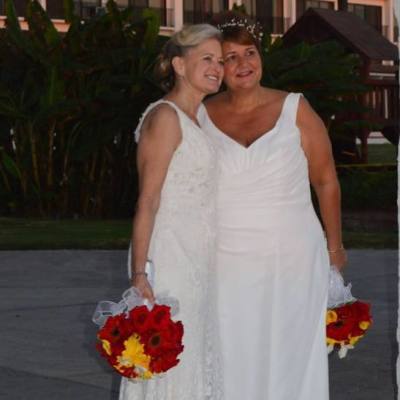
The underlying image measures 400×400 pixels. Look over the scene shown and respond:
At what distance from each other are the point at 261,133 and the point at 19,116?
560 inches

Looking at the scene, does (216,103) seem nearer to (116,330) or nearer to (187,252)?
(187,252)

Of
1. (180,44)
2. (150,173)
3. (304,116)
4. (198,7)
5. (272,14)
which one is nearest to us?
(150,173)

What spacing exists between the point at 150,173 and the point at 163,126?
191mm

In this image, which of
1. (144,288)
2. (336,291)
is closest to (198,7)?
(336,291)

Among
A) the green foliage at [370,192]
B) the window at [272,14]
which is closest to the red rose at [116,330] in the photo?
the green foliage at [370,192]

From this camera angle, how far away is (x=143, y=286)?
16.6ft

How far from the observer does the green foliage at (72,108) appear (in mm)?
19094

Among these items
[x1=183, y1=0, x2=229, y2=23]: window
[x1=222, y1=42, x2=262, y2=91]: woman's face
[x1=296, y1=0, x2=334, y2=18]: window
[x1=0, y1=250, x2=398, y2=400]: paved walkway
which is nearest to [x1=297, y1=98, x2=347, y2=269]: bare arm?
[x1=222, y1=42, x2=262, y2=91]: woman's face

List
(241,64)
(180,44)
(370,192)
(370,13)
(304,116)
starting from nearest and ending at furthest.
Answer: (180,44)
(241,64)
(304,116)
(370,192)
(370,13)

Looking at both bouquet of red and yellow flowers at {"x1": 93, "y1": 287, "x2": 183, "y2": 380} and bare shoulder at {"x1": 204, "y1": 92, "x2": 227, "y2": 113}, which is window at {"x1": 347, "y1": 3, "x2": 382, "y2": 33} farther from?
bouquet of red and yellow flowers at {"x1": 93, "y1": 287, "x2": 183, "y2": 380}

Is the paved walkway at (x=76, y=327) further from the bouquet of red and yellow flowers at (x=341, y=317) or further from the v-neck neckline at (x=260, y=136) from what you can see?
the v-neck neckline at (x=260, y=136)

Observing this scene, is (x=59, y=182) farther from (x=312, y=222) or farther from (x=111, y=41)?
(x=312, y=222)

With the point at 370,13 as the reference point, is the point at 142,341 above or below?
below

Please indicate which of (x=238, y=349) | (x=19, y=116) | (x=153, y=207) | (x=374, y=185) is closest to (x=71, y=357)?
(x=238, y=349)
